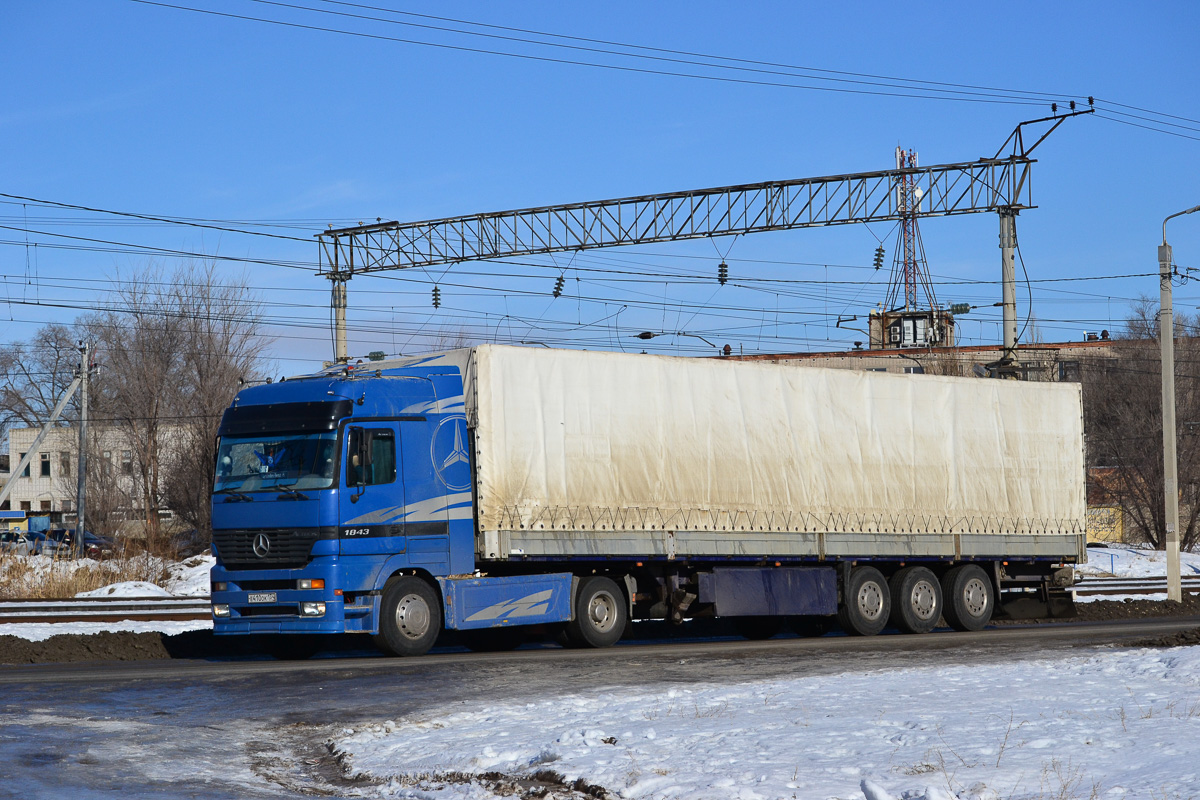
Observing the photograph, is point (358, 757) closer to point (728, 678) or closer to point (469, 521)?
point (728, 678)

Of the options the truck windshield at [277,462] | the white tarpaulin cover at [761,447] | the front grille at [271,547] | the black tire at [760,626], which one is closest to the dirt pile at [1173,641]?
the white tarpaulin cover at [761,447]

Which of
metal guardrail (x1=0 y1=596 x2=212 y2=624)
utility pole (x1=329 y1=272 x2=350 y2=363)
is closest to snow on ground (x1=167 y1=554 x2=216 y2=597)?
metal guardrail (x1=0 y1=596 x2=212 y2=624)

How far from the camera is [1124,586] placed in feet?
109

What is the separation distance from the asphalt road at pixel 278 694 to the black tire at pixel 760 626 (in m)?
1.73

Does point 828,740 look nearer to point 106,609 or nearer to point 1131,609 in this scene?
point 1131,609

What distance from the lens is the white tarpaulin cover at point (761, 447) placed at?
16984 mm

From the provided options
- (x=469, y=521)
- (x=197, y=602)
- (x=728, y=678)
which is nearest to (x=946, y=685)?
(x=728, y=678)

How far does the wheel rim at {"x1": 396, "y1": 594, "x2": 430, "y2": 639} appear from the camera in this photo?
15734 millimetres

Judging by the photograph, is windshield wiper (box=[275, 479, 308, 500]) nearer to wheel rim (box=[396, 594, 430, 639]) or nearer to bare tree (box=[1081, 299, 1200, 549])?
wheel rim (box=[396, 594, 430, 639])

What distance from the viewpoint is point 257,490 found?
15500 millimetres

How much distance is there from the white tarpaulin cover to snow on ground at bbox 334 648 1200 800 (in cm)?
540

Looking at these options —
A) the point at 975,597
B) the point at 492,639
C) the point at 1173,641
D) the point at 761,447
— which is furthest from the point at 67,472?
the point at 1173,641

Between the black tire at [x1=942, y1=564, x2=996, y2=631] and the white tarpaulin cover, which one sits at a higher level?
the white tarpaulin cover

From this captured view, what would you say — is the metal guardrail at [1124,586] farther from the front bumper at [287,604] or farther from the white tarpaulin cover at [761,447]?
the front bumper at [287,604]
